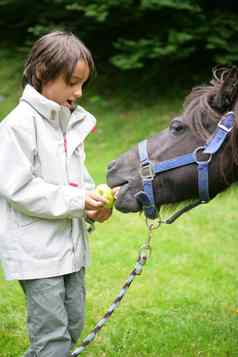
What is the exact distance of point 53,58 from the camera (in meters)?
2.42

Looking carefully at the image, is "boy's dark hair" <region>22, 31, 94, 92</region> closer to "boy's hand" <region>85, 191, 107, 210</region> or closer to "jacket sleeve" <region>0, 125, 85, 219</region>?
"jacket sleeve" <region>0, 125, 85, 219</region>

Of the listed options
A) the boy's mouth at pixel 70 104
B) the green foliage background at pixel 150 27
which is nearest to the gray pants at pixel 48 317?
the boy's mouth at pixel 70 104

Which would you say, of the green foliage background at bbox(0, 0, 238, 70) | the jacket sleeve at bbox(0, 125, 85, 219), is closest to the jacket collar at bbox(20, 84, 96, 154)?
the jacket sleeve at bbox(0, 125, 85, 219)

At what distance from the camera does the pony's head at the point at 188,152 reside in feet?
8.95

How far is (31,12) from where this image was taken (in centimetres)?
1170

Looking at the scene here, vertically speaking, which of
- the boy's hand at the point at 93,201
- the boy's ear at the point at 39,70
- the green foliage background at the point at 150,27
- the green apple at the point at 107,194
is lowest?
the green foliage background at the point at 150,27

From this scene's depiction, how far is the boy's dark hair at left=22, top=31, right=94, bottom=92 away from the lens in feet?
7.95

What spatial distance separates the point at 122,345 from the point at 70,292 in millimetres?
944

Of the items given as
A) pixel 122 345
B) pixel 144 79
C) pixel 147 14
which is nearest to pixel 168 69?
pixel 144 79

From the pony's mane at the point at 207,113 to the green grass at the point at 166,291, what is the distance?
46cm

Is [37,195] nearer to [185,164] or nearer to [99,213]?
[99,213]

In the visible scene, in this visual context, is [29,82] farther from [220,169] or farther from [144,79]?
[144,79]

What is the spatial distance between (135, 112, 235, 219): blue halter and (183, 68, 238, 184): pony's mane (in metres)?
0.04

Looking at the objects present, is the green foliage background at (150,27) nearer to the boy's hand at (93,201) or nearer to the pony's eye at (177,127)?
the pony's eye at (177,127)
